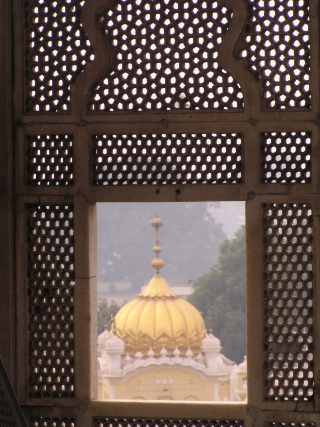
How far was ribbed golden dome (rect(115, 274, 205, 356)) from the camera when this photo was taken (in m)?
20.7

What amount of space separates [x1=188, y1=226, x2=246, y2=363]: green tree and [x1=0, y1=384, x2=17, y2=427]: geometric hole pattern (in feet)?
87.6

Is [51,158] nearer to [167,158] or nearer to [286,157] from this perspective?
[167,158]

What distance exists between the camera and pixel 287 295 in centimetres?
576

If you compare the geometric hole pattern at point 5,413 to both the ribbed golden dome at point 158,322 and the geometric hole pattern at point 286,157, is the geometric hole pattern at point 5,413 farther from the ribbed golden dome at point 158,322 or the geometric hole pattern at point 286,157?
the ribbed golden dome at point 158,322

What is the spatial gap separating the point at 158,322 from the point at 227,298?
12718mm

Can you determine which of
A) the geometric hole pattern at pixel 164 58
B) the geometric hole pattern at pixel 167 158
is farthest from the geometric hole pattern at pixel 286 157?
the geometric hole pattern at pixel 164 58

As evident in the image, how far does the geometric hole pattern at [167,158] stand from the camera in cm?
579

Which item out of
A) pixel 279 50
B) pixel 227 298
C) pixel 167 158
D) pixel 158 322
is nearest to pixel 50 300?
pixel 167 158

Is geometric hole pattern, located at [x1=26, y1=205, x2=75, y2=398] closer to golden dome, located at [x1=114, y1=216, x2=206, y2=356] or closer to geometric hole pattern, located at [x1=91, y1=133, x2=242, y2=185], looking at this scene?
geometric hole pattern, located at [x1=91, y1=133, x2=242, y2=185]

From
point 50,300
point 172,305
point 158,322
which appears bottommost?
point 50,300

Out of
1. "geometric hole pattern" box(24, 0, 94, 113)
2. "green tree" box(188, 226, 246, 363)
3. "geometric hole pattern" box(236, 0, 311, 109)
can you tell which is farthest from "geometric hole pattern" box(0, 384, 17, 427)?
"green tree" box(188, 226, 246, 363)

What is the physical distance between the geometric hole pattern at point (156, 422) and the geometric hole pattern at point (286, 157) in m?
1.25

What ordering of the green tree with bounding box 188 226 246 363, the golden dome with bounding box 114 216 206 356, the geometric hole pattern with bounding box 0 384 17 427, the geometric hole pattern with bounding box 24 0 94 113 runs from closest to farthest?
the geometric hole pattern with bounding box 0 384 17 427
the geometric hole pattern with bounding box 24 0 94 113
the golden dome with bounding box 114 216 206 356
the green tree with bounding box 188 226 246 363

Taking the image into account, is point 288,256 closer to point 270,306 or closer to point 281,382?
point 270,306
